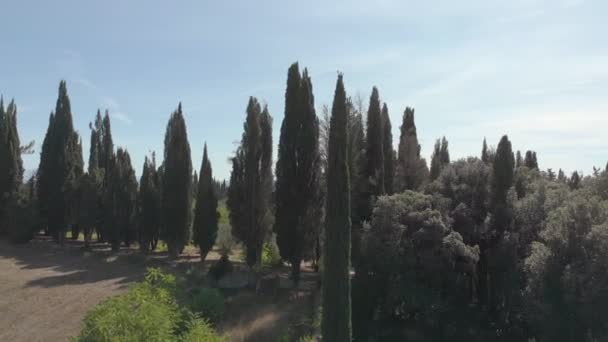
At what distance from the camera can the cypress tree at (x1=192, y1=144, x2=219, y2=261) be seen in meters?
30.4

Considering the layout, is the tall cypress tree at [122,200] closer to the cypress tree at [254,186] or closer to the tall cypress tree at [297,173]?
the cypress tree at [254,186]

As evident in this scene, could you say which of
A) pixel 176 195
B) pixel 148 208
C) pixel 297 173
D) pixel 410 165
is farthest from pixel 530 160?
pixel 148 208

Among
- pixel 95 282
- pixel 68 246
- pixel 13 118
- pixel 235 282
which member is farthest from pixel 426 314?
pixel 13 118

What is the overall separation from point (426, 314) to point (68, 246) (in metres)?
26.5

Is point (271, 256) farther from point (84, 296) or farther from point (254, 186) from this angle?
point (84, 296)

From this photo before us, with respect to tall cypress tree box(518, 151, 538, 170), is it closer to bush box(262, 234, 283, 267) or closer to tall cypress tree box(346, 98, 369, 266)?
tall cypress tree box(346, 98, 369, 266)

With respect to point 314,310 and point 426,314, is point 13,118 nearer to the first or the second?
point 314,310

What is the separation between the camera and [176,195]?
104 feet

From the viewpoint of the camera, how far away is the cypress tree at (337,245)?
14969mm

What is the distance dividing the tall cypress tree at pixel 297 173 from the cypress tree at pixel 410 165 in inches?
305

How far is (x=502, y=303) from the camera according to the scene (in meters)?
21.6

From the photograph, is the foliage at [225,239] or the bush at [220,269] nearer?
the bush at [220,269]

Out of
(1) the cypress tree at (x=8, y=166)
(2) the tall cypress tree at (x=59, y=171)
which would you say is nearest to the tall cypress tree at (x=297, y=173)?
(2) the tall cypress tree at (x=59, y=171)

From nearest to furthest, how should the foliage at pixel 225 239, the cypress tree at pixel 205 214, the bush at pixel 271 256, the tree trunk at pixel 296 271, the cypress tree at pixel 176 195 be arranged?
the tree trunk at pixel 296 271 < the cypress tree at pixel 205 214 < the bush at pixel 271 256 < the cypress tree at pixel 176 195 < the foliage at pixel 225 239
